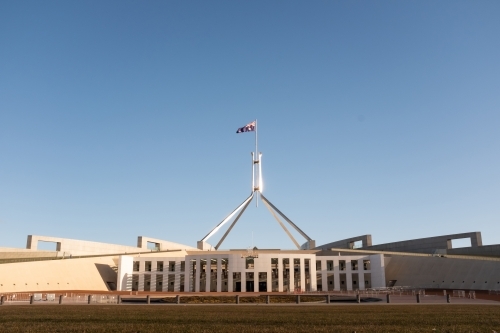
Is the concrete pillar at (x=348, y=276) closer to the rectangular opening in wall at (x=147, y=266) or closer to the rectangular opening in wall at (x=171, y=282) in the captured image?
the rectangular opening in wall at (x=171, y=282)

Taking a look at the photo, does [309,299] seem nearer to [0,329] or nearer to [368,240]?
[0,329]

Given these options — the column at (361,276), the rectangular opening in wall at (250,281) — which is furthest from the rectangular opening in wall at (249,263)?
the column at (361,276)

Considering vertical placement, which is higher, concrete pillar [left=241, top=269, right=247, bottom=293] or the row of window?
the row of window

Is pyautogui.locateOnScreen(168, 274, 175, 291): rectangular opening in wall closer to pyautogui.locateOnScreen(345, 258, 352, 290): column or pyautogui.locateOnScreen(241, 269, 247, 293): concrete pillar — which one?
pyautogui.locateOnScreen(241, 269, 247, 293): concrete pillar

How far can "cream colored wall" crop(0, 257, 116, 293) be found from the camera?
39562mm

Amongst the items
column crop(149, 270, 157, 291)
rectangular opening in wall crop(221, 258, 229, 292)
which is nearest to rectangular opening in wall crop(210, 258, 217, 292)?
rectangular opening in wall crop(221, 258, 229, 292)

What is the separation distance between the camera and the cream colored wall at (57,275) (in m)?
39.6

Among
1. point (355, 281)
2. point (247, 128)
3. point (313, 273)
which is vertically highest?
point (247, 128)

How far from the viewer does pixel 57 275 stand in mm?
44344

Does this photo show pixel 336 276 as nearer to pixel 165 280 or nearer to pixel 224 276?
pixel 224 276

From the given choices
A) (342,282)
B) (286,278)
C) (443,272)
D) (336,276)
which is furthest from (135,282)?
(443,272)

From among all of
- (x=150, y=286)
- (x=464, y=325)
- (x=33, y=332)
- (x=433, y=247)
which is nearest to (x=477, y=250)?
(x=433, y=247)

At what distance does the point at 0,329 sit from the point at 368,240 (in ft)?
200

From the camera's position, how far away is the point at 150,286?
5256cm
